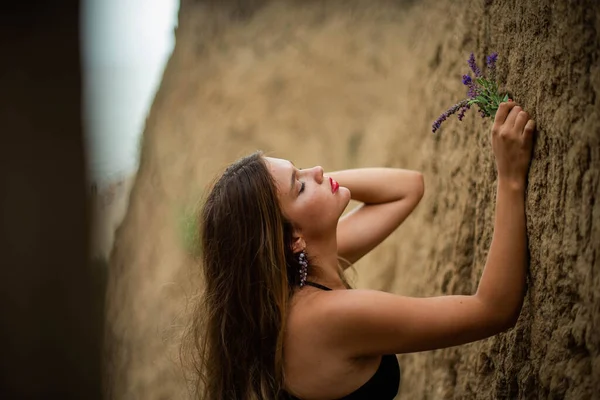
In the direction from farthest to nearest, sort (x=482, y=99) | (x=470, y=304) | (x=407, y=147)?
(x=407, y=147)
(x=482, y=99)
(x=470, y=304)

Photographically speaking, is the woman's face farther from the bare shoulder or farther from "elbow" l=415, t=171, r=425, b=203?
"elbow" l=415, t=171, r=425, b=203

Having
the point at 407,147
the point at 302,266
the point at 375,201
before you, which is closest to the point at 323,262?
the point at 302,266

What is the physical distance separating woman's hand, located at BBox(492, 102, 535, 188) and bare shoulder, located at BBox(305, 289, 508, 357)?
340 mm

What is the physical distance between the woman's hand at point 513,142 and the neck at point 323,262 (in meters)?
0.54

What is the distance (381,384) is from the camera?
6.16 ft

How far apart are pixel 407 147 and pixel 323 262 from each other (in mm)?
1944

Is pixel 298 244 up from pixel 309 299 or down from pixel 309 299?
up

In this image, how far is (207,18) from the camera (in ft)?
16.3

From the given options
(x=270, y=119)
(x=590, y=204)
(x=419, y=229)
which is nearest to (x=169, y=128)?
(x=270, y=119)

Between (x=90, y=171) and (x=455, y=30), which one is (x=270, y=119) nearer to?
(x=455, y=30)

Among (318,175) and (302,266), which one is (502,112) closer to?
(318,175)

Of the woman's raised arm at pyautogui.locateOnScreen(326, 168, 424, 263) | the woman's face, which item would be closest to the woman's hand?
the woman's face

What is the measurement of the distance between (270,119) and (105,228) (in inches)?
65.6

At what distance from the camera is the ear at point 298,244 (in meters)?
1.93
